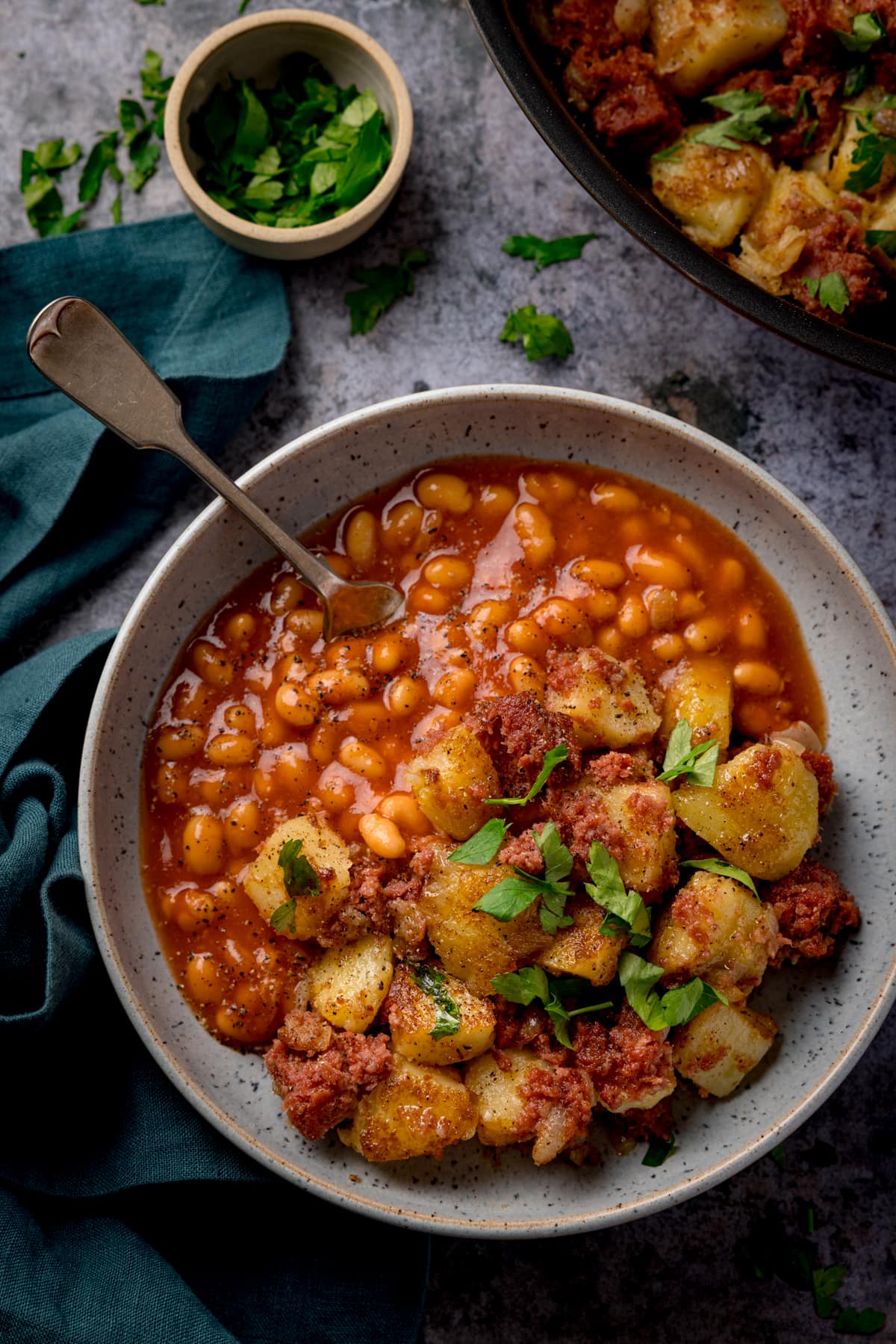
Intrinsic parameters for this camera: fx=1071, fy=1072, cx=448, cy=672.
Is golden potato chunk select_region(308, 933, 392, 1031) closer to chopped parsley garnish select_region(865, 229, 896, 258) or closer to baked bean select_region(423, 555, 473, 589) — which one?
baked bean select_region(423, 555, 473, 589)

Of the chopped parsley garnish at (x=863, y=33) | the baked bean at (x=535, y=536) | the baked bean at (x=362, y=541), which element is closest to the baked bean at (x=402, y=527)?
the baked bean at (x=362, y=541)

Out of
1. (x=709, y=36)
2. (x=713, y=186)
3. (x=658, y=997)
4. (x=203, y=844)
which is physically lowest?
(x=658, y=997)

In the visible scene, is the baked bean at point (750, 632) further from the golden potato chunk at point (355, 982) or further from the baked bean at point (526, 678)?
the golden potato chunk at point (355, 982)

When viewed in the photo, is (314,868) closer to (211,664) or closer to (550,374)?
(211,664)

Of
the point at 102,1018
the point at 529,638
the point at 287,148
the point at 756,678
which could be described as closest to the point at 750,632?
the point at 756,678

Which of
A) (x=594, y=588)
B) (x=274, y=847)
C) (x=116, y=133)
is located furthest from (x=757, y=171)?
(x=274, y=847)

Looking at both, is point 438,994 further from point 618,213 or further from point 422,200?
point 422,200

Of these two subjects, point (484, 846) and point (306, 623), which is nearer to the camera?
point (484, 846)
